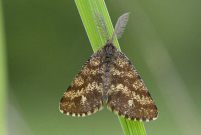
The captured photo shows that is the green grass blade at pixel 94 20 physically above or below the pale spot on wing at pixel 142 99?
above

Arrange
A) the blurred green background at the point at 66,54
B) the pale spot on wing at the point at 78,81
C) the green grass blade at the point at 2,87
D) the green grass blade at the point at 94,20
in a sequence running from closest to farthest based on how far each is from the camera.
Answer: the green grass blade at the point at 94,20, the green grass blade at the point at 2,87, the pale spot on wing at the point at 78,81, the blurred green background at the point at 66,54

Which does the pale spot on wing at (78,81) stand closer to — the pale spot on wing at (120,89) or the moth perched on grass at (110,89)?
the moth perched on grass at (110,89)

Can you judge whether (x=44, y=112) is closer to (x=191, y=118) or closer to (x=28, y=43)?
(x=28, y=43)

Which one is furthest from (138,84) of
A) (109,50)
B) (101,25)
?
(101,25)

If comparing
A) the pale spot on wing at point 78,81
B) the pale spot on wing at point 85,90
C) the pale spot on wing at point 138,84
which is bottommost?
the pale spot on wing at point 138,84

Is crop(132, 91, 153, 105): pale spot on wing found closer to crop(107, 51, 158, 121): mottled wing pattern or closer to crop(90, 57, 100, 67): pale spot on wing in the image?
crop(107, 51, 158, 121): mottled wing pattern

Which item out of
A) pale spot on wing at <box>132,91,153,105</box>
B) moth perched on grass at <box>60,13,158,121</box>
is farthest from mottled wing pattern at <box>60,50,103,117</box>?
pale spot on wing at <box>132,91,153,105</box>

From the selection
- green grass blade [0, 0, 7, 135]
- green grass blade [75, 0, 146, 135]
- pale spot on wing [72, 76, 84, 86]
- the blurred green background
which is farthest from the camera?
the blurred green background

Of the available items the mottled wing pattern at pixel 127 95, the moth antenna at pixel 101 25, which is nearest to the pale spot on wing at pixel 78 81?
the mottled wing pattern at pixel 127 95
